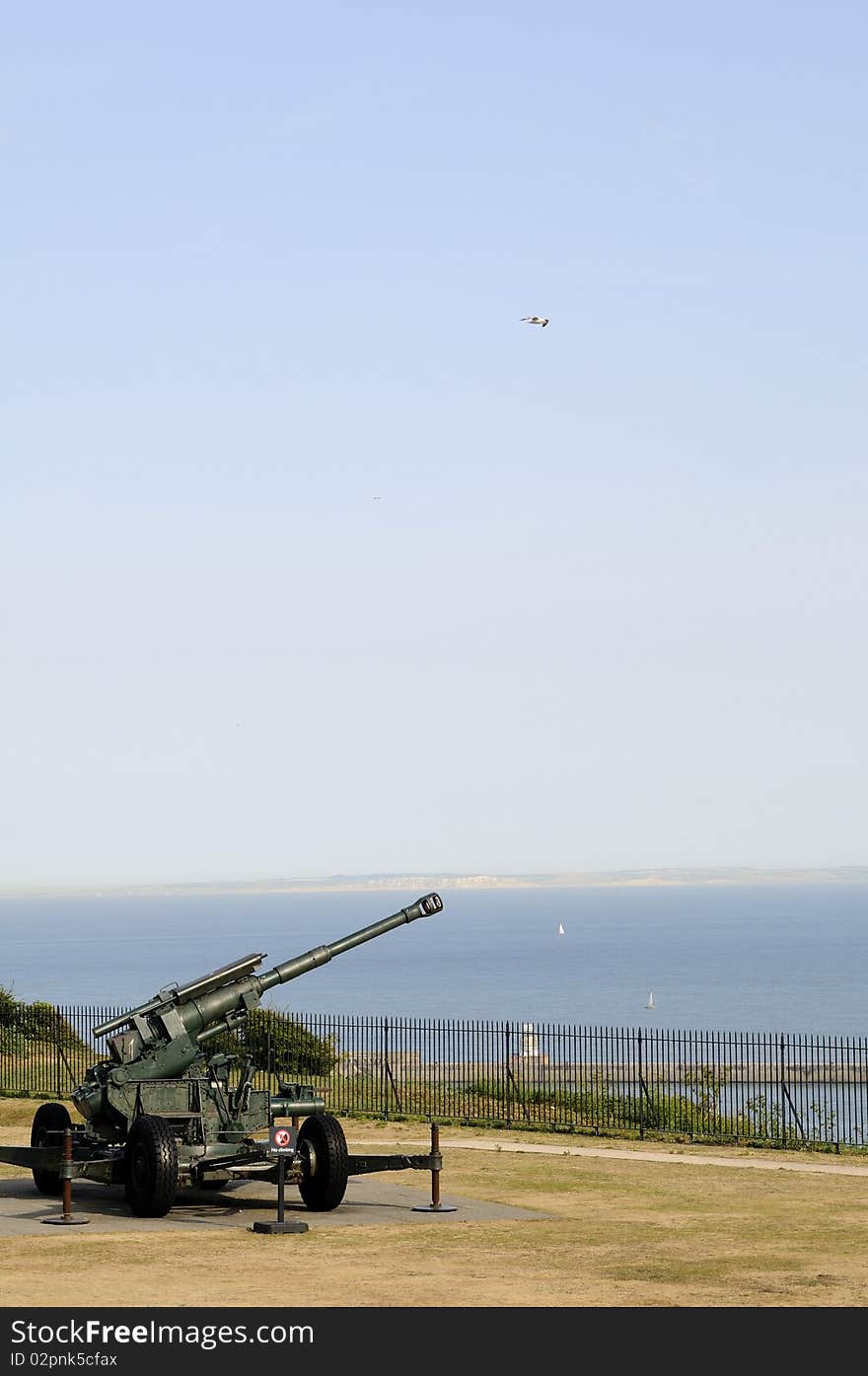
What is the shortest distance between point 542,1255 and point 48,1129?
769 cm

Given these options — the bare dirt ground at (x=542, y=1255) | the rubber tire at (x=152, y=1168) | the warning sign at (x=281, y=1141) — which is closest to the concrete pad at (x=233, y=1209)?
the rubber tire at (x=152, y=1168)

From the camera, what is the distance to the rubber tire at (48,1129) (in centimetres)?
2289

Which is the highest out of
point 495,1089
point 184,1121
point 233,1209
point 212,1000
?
point 212,1000

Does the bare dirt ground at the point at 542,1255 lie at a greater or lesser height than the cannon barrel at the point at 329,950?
lesser

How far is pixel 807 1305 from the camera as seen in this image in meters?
15.1

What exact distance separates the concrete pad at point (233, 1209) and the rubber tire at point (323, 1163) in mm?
208

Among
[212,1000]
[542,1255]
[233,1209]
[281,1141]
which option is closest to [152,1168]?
[233,1209]

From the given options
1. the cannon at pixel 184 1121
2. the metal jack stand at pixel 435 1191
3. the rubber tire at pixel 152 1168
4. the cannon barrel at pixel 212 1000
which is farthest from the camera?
the cannon barrel at pixel 212 1000

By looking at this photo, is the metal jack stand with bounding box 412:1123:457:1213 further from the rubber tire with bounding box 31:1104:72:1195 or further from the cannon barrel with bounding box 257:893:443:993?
the rubber tire with bounding box 31:1104:72:1195

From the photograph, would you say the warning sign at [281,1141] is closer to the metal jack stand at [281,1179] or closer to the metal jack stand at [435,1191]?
the metal jack stand at [281,1179]

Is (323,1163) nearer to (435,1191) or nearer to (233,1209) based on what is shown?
(435,1191)

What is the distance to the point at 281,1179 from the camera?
65.9 feet

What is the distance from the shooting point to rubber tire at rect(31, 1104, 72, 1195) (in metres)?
22.9
